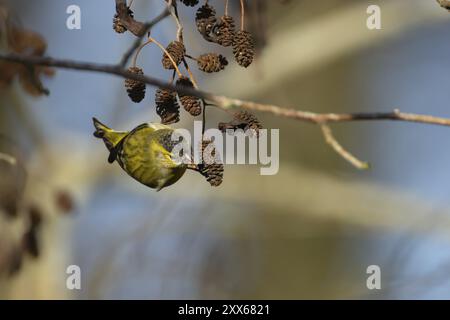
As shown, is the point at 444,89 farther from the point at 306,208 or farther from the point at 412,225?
the point at 412,225

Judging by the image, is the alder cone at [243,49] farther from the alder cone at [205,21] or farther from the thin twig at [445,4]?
the thin twig at [445,4]

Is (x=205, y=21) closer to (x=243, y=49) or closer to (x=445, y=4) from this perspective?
(x=243, y=49)

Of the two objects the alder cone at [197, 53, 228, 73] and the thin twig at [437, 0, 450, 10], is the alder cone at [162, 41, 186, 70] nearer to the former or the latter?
the alder cone at [197, 53, 228, 73]

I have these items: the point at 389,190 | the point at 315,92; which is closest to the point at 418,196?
the point at 389,190

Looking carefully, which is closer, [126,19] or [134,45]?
[134,45]

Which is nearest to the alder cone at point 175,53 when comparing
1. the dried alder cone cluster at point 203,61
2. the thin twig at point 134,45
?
the dried alder cone cluster at point 203,61

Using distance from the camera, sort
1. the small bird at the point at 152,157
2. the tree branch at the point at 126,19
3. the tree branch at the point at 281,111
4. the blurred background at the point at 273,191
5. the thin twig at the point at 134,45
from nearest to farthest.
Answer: the tree branch at the point at 281,111 → the thin twig at the point at 134,45 → the tree branch at the point at 126,19 → the small bird at the point at 152,157 → the blurred background at the point at 273,191

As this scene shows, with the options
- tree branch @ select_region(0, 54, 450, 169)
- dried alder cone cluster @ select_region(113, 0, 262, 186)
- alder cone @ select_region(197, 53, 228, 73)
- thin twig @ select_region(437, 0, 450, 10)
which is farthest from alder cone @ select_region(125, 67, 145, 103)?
thin twig @ select_region(437, 0, 450, 10)

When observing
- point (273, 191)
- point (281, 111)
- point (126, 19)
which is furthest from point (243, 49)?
point (273, 191)
